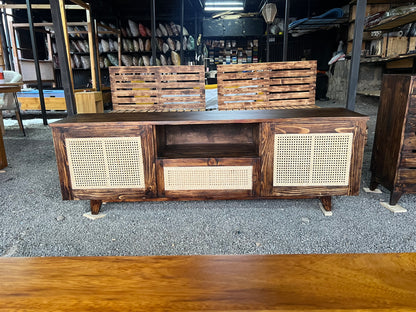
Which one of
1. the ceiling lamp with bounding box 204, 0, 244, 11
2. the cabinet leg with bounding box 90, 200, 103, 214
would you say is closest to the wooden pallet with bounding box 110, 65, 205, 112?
the cabinet leg with bounding box 90, 200, 103, 214

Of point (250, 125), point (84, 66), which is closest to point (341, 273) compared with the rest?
point (250, 125)

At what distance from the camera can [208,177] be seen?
1.91 meters

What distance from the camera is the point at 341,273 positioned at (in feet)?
2.33

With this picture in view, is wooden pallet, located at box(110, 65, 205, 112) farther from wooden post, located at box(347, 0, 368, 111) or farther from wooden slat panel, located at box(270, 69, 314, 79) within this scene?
wooden post, located at box(347, 0, 368, 111)

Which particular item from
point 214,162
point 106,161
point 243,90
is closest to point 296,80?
point 243,90

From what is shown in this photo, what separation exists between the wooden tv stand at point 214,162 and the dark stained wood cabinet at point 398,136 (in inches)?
13.9

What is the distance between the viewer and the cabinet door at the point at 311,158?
1812 mm

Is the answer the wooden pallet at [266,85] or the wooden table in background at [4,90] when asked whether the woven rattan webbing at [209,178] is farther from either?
the wooden table in background at [4,90]

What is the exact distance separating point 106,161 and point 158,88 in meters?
1.38

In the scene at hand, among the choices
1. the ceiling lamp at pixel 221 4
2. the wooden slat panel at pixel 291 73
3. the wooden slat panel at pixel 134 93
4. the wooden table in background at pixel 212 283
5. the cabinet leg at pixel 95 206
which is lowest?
the cabinet leg at pixel 95 206

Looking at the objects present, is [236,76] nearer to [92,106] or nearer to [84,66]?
[92,106]

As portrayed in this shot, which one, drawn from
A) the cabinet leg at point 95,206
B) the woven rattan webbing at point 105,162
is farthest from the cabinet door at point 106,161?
the cabinet leg at point 95,206

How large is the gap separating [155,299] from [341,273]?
42 centimetres

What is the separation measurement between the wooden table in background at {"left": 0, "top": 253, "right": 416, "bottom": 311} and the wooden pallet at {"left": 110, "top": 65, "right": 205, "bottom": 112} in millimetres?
2402
